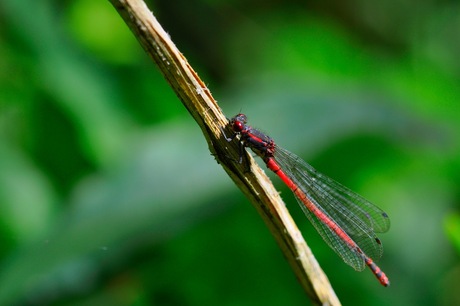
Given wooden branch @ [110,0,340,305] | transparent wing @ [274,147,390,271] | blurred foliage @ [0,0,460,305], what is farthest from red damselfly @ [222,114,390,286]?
wooden branch @ [110,0,340,305]

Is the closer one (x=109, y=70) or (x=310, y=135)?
(x=310, y=135)

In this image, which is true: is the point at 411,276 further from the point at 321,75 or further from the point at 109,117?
the point at 109,117

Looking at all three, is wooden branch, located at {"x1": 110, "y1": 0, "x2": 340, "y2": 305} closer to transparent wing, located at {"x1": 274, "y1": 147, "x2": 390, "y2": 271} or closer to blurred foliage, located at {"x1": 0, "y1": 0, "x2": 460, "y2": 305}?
blurred foliage, located at {"x1": 0, "y1": 0, "x2": 460, "y2": 305}

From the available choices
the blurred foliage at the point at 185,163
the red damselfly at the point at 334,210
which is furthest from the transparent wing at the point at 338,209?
the blurred foliage at the point at 185,163

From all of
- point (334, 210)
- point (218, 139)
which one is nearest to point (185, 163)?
point (334, 210)

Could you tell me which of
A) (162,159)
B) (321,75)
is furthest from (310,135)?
(321,75)

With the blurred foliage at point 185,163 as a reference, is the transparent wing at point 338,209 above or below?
below

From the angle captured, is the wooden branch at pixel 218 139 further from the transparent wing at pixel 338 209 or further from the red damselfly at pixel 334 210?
the transparent wing at pixel 338 209
